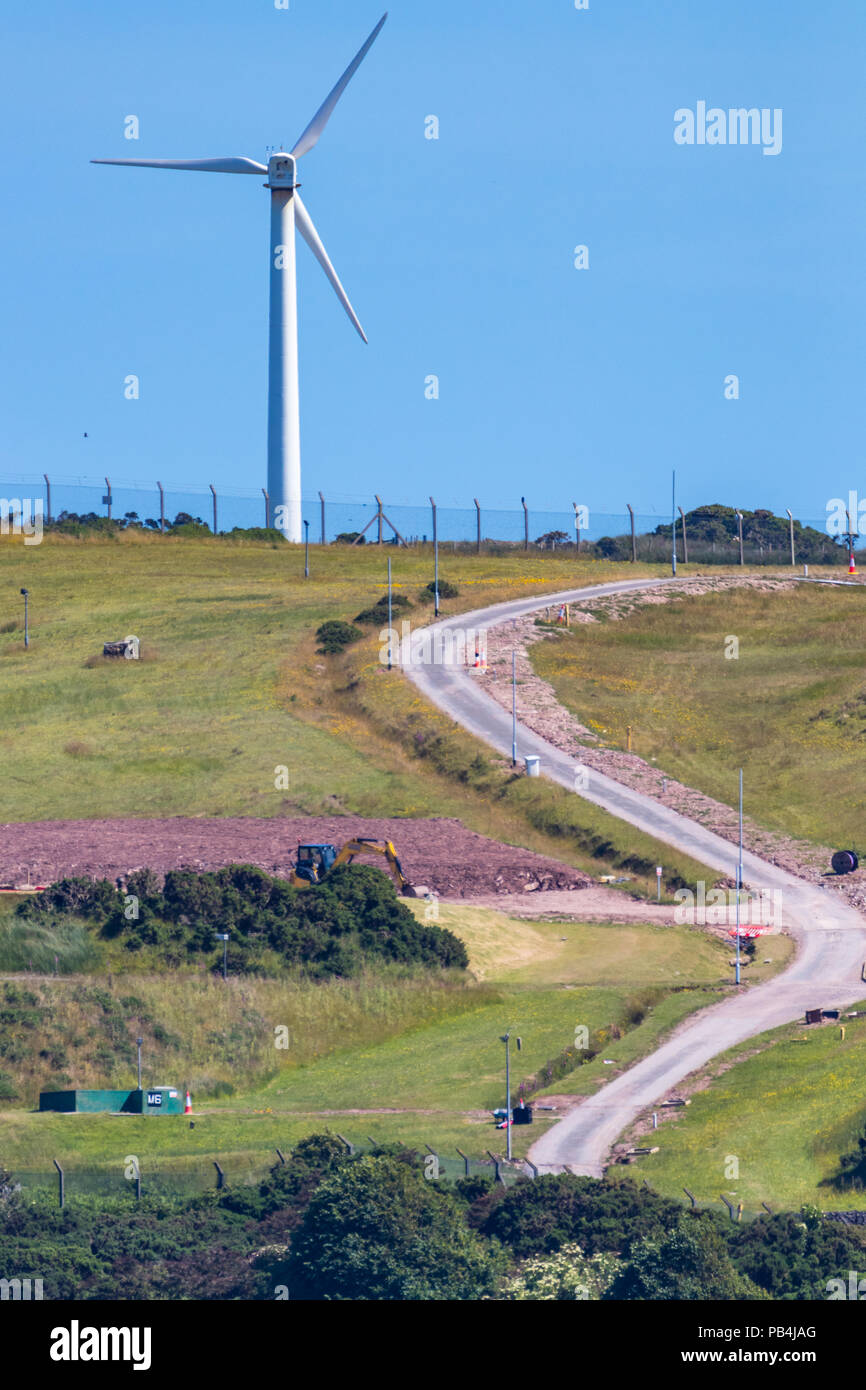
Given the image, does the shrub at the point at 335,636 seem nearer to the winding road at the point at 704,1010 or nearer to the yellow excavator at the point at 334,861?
the winding road at the point at 704,1010

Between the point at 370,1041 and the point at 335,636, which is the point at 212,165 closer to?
the point at 335,636

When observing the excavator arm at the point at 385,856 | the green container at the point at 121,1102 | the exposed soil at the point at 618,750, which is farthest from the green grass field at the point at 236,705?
the green container at the point at 121,1102

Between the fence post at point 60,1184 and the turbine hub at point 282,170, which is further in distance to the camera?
the turbine hub at point 282,170

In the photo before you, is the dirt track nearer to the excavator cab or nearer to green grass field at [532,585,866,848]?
the excavator cab

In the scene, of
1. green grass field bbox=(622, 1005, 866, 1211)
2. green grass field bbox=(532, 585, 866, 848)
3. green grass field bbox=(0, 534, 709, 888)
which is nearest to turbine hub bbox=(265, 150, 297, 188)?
green grass field bbox=(0, 534, 709, 888)

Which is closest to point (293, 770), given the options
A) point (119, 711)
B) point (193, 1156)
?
point (119, 711)

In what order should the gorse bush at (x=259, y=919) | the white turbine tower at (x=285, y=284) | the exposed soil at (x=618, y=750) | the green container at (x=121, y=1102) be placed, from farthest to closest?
the white turbine tower at (x=285, y=284) < the exposed soil at (x=618, y=750) < the gorse bush at (x=259, y=919) < the green container at (x=121, y=1102)
